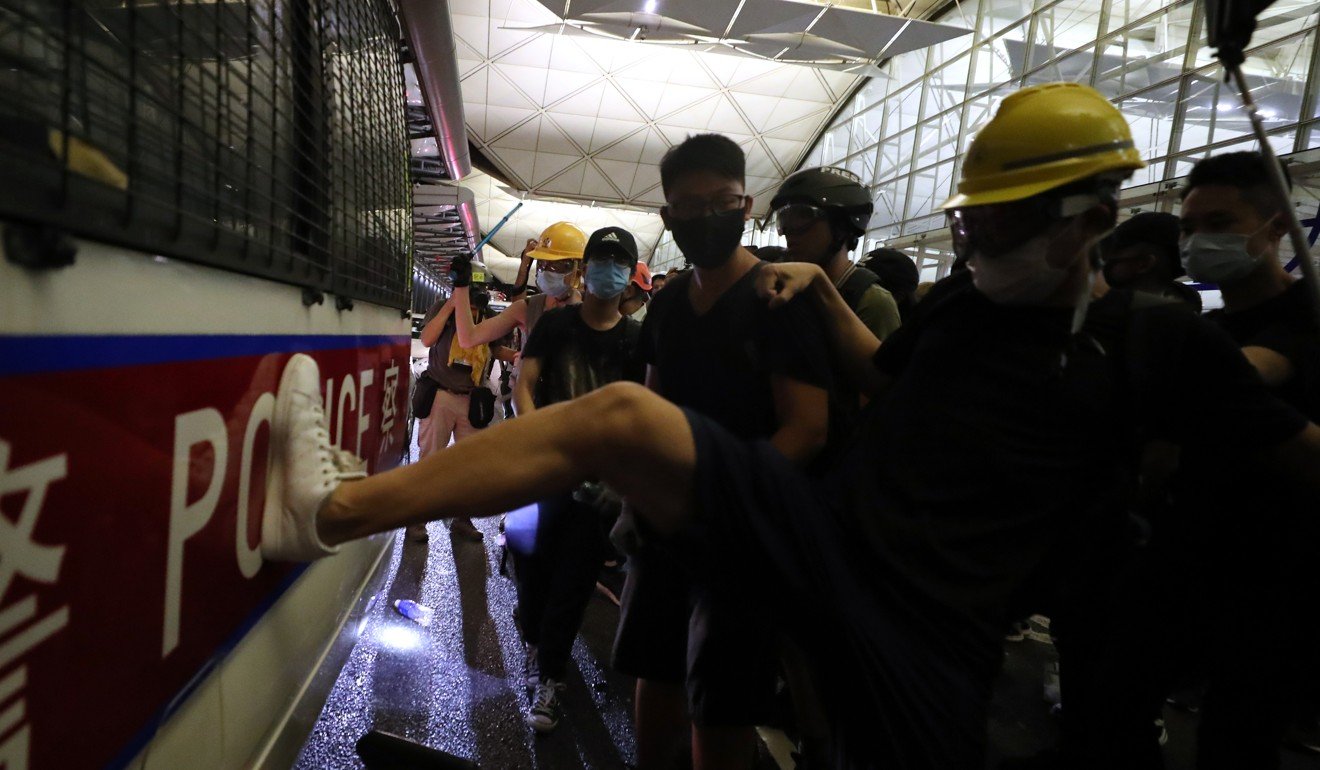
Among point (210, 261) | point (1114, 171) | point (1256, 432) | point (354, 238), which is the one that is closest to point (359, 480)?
point (210, 261)

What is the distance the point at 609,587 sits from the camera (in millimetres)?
4230

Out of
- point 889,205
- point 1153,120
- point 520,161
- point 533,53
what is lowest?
point 889,205

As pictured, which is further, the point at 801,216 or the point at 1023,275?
the point at 801,216

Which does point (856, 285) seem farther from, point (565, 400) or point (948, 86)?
point (948, 86)

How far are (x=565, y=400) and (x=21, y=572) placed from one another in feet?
6.82

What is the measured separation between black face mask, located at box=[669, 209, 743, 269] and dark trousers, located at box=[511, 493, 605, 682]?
1.19m

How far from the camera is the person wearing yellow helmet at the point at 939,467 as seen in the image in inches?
48.7

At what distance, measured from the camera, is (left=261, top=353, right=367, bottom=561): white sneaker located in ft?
3.87

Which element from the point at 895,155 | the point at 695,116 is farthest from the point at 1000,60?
the point at 695,116

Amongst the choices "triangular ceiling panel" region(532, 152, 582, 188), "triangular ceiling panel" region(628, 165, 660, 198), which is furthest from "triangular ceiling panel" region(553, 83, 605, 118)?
"triangular ceiling panel" region(628, 165, 660, 198)

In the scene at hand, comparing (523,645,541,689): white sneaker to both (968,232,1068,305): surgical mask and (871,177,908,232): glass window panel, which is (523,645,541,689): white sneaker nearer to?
(968,232,1068,305): surgical mask

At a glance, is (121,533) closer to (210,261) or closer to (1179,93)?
(210,261)

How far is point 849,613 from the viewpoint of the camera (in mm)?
1257

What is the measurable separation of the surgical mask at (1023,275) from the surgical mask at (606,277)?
165 cm
